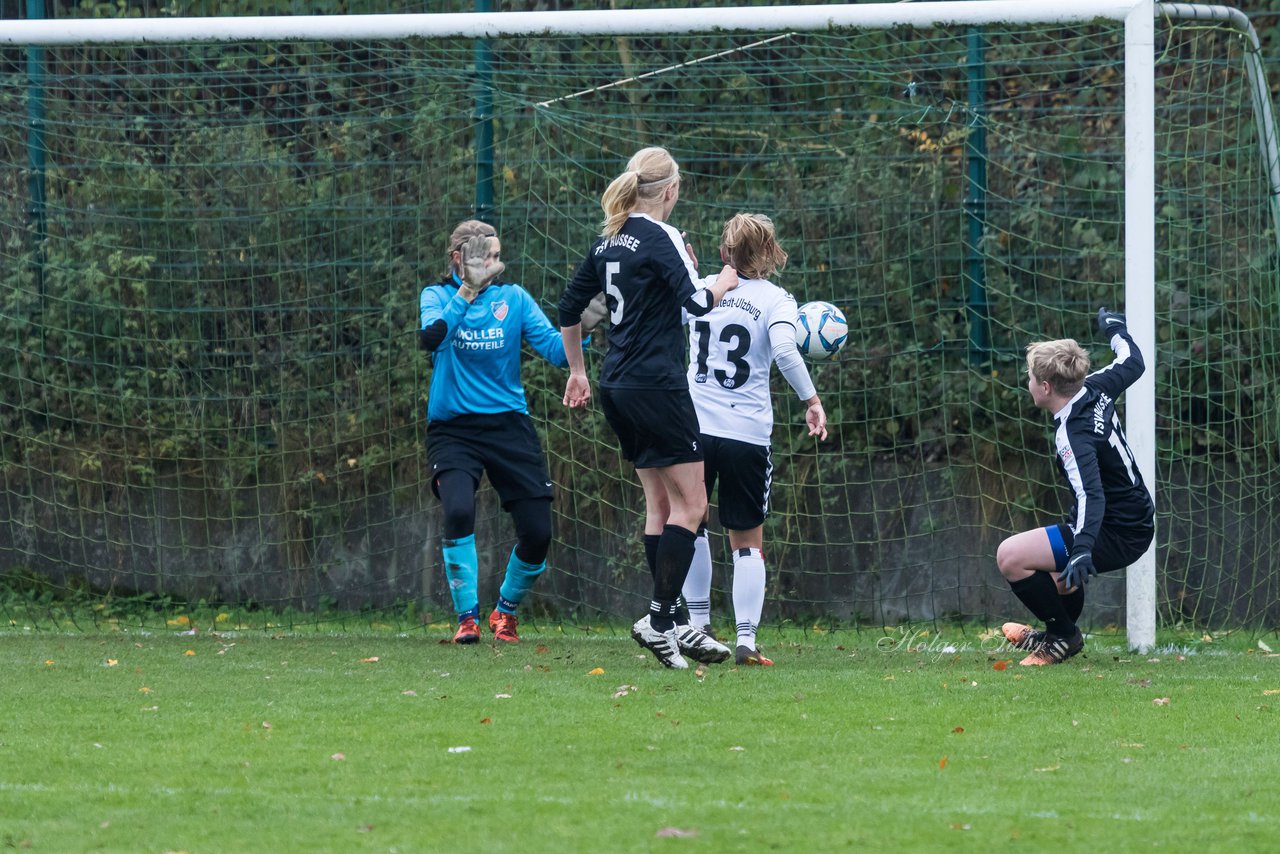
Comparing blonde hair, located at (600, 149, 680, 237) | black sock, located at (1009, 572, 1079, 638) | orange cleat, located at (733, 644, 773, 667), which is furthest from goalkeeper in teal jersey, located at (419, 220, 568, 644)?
black sock, located at (1009, 572, 1079, 638)

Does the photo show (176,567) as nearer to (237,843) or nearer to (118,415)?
(118,415)

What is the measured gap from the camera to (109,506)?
10.5 metres

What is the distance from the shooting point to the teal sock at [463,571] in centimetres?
796

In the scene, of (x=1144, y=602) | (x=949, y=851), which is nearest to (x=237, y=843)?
(x=949, y=851)

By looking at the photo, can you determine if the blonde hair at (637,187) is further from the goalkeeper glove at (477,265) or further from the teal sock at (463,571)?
the teal sock at (463,571)

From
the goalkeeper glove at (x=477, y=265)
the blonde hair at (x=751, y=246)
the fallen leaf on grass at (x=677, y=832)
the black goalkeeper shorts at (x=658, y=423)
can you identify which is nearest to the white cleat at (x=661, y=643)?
the black goalkeeper shorts at (x=658, y=423)

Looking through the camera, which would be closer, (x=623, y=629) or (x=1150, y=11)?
(x=1150, y=11)

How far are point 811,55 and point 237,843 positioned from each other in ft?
23.9

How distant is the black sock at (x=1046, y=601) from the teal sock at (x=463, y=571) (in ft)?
8.74

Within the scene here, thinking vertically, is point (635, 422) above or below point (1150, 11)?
below

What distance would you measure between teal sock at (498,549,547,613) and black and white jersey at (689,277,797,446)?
4.98 ft

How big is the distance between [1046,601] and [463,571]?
2.83 metres

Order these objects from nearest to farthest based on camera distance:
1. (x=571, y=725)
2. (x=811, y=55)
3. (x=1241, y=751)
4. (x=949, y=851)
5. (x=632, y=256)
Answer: (x=949, y=851) < (x=1241, y=751) < (x=571, y=725) < (x=632, y=256) < (x=811, y=55)

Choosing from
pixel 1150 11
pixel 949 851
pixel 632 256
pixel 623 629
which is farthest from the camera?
pixel 623 629
